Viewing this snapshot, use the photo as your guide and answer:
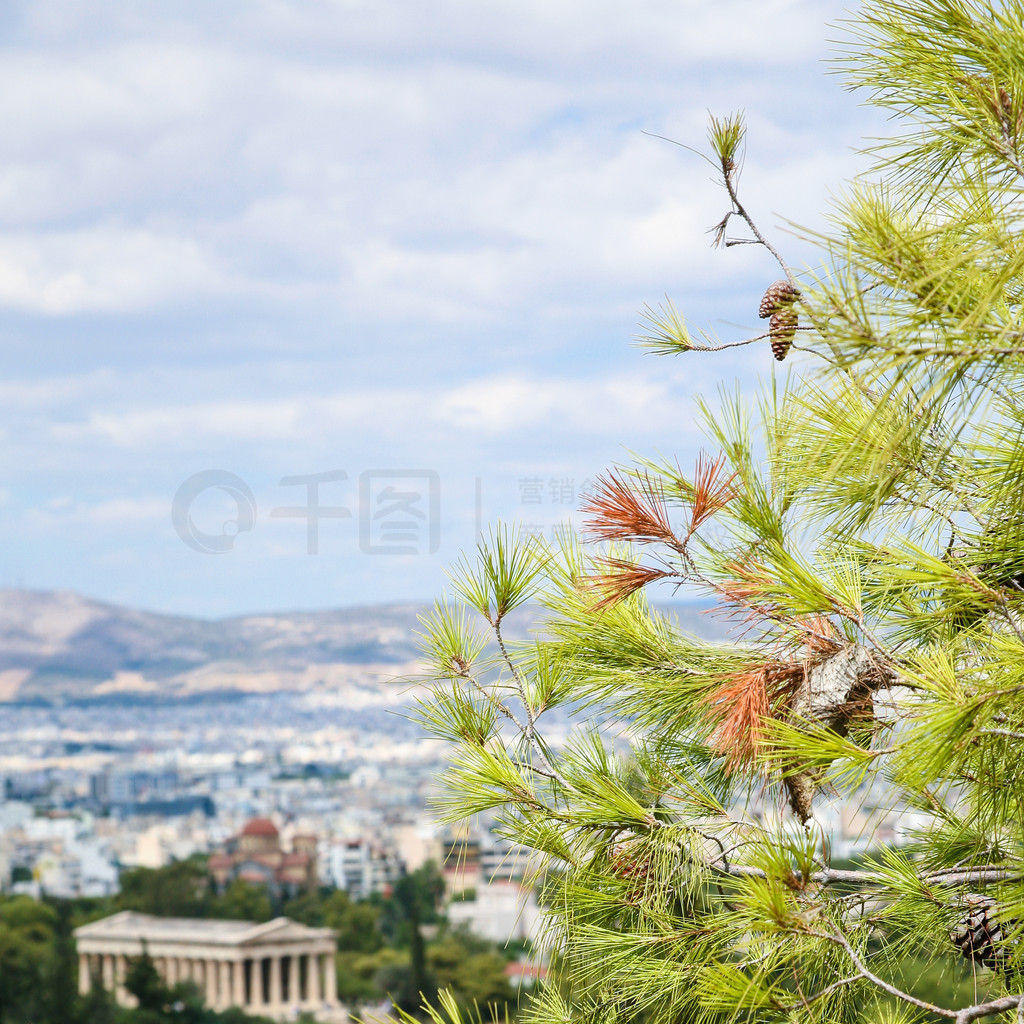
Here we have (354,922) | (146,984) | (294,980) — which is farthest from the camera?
(354,922)

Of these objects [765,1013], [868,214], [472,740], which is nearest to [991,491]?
[868,214]

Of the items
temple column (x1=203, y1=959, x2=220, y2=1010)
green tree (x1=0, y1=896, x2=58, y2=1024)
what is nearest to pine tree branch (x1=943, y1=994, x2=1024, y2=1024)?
green tree (x1=0, y1=896, x2=58, y2=1024)

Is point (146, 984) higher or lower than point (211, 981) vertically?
higher

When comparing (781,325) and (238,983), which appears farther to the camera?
(238,983)

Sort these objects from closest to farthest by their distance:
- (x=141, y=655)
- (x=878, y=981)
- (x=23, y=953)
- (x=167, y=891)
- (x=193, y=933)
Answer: (x=878, y=981), (x=23, y=953), (x=193, y=933), (x=167, y=891), (x=141, y=655)

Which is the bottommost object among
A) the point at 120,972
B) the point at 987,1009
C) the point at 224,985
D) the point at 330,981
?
the point at 330,981

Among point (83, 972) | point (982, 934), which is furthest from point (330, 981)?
point (982, 934)

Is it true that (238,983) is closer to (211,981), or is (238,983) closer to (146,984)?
(211,981)

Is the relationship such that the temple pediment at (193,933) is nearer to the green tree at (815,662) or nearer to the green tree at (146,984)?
the green tree at (146,984)

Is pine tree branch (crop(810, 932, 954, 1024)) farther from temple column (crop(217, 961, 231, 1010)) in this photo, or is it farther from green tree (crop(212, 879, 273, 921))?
green tree (crop(212, 879, 273, 921))
